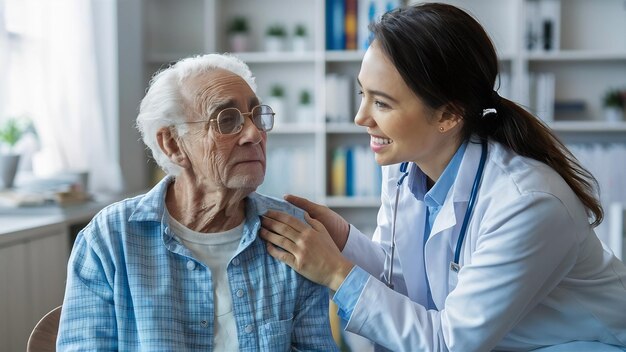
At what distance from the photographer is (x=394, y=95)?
1.54 metres

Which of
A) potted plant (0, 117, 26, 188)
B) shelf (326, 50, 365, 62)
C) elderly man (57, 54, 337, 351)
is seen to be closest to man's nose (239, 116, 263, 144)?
elderly man (57, 54, 337, 351)

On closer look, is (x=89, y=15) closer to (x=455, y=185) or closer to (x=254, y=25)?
(x=254, y=25)

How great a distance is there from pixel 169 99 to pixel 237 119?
0.51 feet

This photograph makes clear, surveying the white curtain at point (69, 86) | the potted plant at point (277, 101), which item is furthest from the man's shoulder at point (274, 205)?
the potted plant at point (277, 101)

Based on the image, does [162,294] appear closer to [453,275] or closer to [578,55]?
[453,275]

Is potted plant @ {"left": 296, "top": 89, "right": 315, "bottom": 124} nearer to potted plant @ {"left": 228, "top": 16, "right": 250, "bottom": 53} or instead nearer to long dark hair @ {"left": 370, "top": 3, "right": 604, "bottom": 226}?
potted plant @ {"left": 228, "top": 16, "right": 250, "bottom": 53}

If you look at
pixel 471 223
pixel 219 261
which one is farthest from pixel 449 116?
pixel 219 261

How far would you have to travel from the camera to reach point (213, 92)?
1.56m

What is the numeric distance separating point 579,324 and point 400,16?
0.77m

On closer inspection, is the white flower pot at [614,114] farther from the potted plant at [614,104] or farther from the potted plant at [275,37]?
the potted plant at [275,37]

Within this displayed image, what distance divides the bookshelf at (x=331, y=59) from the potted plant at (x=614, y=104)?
0.23 ft

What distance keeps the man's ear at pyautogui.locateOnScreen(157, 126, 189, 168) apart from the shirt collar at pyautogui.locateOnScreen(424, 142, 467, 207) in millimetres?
563

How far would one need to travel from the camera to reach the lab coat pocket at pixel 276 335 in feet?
4.98

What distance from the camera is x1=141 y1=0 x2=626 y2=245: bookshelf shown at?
3955 mm
